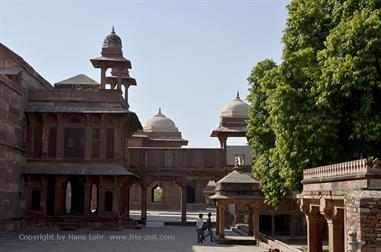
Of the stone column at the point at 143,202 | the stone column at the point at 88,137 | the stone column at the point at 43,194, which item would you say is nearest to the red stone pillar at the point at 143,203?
the stone column at the point at 143,202

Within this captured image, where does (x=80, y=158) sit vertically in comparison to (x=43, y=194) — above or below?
above

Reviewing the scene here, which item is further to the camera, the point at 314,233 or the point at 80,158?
the point at 80,158

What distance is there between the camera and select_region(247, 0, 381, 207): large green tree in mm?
17156

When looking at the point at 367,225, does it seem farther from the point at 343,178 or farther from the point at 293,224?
the point at 293,224

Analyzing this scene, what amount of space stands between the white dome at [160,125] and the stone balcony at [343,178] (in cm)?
4142

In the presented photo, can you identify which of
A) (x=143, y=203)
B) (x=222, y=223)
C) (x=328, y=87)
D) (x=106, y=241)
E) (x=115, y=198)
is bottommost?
(x=106, y=241)

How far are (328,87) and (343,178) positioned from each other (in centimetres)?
505

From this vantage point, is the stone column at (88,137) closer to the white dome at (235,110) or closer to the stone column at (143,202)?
the stone column at (143,202)

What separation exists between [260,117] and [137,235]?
880 cm

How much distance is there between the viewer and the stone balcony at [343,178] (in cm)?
1180

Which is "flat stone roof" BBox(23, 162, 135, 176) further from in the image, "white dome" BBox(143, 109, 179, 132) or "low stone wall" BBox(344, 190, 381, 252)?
"white dome" BBox(143, 109, 179, 132)

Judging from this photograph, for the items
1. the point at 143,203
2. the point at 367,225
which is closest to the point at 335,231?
the point at 367,225

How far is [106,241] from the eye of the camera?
2511cm

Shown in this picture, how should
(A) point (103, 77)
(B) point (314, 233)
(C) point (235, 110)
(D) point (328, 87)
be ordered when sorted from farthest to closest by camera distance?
(C) point (235, 110)
(A) point (103, 77)
(D) point (328, 87)
(B) point (314, 233)
